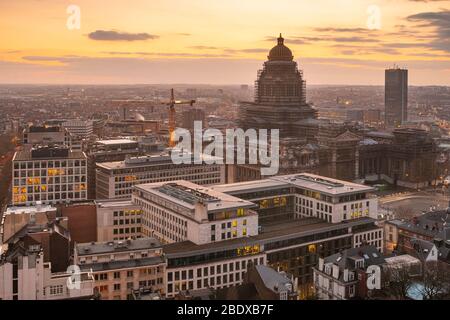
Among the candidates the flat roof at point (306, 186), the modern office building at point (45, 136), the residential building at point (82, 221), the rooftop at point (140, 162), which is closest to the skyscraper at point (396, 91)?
the modern office building at point (45, 136)

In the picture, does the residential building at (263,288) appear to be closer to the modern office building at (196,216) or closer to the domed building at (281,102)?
the modern office building at (196,216)

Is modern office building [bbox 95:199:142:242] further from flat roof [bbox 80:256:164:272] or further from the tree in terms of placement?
the tree

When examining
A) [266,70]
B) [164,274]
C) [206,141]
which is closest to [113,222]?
[164,274]

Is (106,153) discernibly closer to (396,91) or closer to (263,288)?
→ (263,288)

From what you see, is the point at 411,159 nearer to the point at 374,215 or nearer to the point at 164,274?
the point at 374,215

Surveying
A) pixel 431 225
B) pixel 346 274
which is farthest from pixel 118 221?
pixel 431 225
